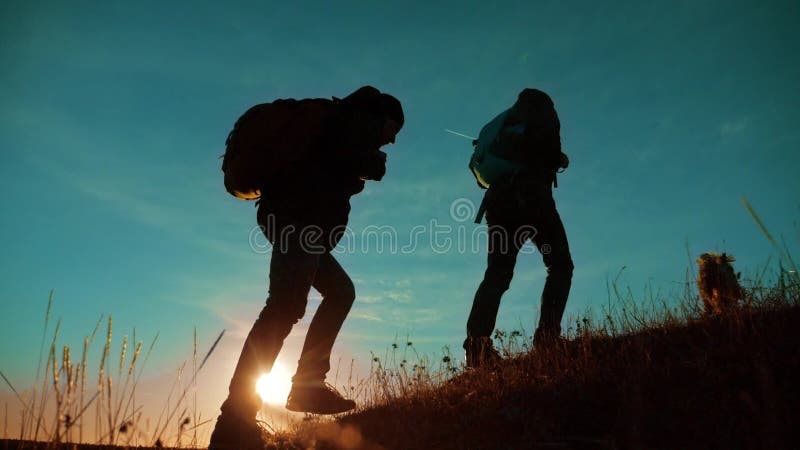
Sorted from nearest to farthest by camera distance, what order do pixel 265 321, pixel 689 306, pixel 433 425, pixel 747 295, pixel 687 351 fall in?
pixel 265 321 → pixel 433 425 → pixel 687 351 → pixel 747 295 → pixel 689 306

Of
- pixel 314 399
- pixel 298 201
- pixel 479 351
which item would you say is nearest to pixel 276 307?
pixel 298 201

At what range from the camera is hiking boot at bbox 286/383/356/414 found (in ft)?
10.3

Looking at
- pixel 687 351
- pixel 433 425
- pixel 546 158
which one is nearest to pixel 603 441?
pixel 433 425

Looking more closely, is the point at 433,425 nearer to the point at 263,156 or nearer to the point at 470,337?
the point at 470,337

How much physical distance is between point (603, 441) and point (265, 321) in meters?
1.85

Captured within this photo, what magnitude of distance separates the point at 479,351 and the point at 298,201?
2.07 m

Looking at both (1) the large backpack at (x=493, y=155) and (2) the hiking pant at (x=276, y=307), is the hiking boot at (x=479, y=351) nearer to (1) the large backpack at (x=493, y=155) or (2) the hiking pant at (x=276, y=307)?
(1) the large backpack at (x=493, y=155)

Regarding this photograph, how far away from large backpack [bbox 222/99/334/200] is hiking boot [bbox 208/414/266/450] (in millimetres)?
1355

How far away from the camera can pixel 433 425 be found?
2895mm

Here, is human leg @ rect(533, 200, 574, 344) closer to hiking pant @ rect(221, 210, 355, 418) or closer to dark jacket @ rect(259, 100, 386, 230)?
dark jacket @ rect(259, 100, 386, 230)

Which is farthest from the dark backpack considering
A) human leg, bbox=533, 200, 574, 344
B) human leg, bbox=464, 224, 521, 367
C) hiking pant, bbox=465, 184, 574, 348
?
human leg, bbox=464, 224, 521, 367

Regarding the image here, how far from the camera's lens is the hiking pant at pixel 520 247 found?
3.97 meters

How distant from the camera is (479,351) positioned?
3957 mm

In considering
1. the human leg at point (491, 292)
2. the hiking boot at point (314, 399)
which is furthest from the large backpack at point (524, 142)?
the hiking boot at point (314, 399)
